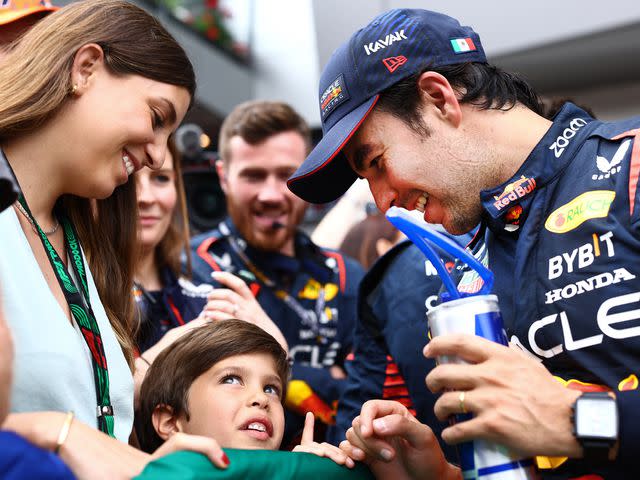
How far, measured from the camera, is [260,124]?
11.0 feet

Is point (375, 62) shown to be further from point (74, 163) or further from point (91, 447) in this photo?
point (91, 447)

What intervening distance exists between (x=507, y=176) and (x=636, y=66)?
5.19 metres

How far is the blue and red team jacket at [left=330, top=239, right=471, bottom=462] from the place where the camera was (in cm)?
223

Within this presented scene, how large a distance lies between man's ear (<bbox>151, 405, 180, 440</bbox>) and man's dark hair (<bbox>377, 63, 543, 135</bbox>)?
0.95m

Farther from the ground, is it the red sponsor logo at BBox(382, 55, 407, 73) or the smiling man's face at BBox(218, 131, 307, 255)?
the red sponsor logo at BBox(382, 55, 407, 73)

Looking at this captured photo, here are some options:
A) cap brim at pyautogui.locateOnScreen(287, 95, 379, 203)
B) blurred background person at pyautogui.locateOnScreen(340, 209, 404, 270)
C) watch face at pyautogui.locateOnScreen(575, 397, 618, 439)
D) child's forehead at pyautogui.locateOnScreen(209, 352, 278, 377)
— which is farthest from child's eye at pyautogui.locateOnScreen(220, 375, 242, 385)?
blurred background person at pyautogui.locateOnScreen(340, 209, 404, 270)

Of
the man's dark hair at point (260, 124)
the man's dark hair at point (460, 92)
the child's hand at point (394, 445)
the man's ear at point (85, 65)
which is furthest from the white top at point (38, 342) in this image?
the man's dark hair at point (260, 124)

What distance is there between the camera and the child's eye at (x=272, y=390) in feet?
7.06

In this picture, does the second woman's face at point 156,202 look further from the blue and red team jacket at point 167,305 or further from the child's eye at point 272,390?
the child's eye at point 272,390

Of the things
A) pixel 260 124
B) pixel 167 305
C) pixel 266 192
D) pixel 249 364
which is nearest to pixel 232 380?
pixel 249 364

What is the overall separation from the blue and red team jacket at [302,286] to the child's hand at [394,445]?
1.12 meters

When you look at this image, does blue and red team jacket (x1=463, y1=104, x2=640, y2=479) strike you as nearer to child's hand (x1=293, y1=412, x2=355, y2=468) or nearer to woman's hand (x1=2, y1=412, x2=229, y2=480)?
child's hand (x1=293, y1=412, x2=355, y2=468)

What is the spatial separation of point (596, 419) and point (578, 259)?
1.26 feet

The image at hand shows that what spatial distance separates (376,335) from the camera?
7.82 ft
